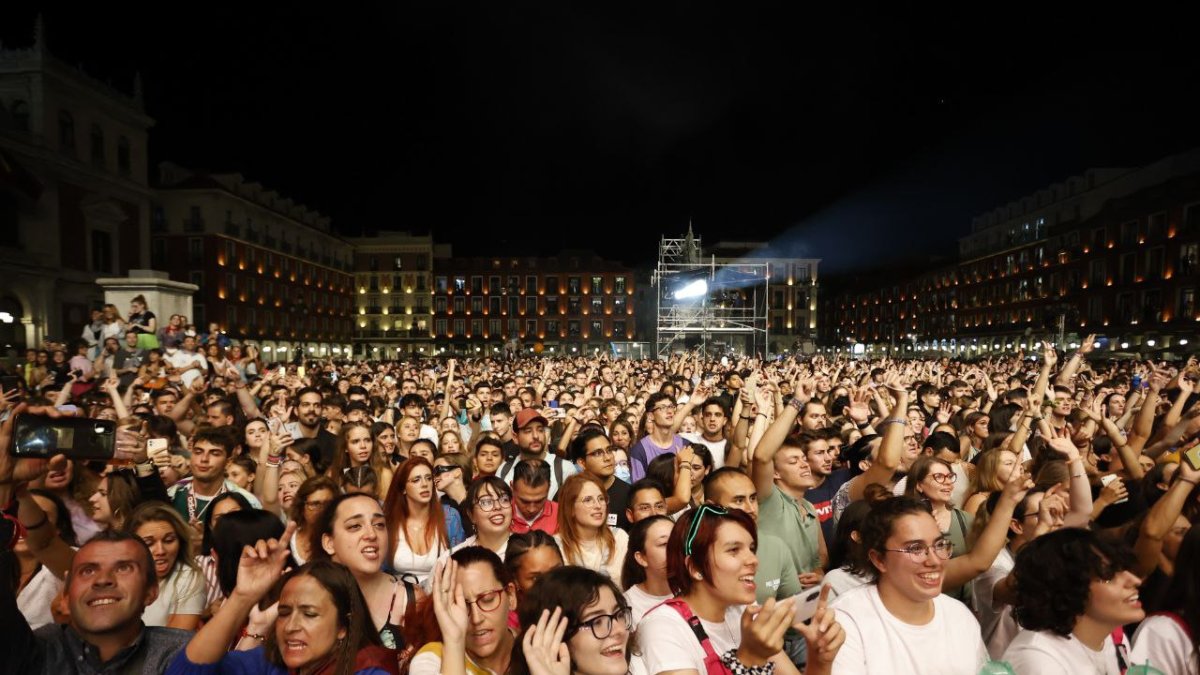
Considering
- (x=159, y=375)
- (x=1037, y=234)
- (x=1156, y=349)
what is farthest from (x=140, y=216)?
(x=1037, y=234)

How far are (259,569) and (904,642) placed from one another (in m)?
2.50

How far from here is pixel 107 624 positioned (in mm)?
2410

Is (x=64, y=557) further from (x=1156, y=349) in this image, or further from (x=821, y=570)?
(x=1156, y=349)

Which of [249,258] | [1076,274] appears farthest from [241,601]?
[1076,274]

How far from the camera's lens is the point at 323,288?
64312mm

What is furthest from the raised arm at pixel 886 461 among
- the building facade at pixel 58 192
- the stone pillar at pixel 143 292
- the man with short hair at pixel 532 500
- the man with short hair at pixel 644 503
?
the building facade at pixel 58 192

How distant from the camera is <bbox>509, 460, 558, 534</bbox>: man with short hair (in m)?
4.52

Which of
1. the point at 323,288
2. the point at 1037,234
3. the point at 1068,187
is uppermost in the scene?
the point at 1068,187

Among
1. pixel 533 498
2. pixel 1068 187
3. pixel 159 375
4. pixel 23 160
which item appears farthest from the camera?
pixel 1068 187

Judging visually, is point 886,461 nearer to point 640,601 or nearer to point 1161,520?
point 1161,520

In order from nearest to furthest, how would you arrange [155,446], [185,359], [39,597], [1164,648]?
[1164,648], [39,597], [155,446], [185,359]

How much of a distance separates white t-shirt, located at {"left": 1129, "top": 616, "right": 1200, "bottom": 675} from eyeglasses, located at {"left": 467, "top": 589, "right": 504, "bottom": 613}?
2.46 meters

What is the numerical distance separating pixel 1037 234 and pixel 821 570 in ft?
221

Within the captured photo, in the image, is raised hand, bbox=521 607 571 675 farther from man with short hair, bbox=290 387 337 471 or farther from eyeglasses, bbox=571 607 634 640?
man with short hair, bbox=290 387 337 471
